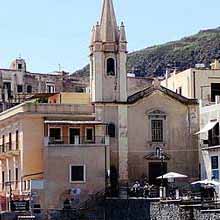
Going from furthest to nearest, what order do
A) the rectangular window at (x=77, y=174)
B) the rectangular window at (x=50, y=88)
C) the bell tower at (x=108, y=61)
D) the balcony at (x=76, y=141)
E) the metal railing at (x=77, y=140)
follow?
the rectangular window at (x=50, y=88), the bell tower at (x=108, y=61), the metal railing at (x=77, y=140), the balcony at (x=76, y=141), the rectangular window at (x=77, y=174)

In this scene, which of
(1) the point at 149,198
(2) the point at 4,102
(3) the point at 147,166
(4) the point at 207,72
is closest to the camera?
(1) the point at 149,198

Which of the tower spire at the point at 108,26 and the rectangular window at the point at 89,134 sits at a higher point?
the tower spire at the point at 108,26

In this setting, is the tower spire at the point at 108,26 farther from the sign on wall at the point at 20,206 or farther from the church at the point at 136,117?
the sign on wall at the point at 20,206

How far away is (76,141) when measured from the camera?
55750 mm

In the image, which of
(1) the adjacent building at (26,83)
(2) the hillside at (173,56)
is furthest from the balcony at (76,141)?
(2) the hillside at (173,56)

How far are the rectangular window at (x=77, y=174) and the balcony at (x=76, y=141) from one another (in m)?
1.62

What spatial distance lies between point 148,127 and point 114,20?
8.42 meters

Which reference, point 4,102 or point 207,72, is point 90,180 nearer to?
point 207,72

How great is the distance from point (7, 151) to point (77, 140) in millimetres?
7568

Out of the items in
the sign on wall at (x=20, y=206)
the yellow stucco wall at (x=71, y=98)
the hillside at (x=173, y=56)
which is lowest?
the sign on wall at (x=20, y=206)

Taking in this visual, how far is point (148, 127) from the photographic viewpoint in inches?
2350

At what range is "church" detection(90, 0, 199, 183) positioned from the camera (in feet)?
193

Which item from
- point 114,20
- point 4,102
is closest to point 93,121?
point 114,20

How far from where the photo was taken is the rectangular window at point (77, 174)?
5503cm
